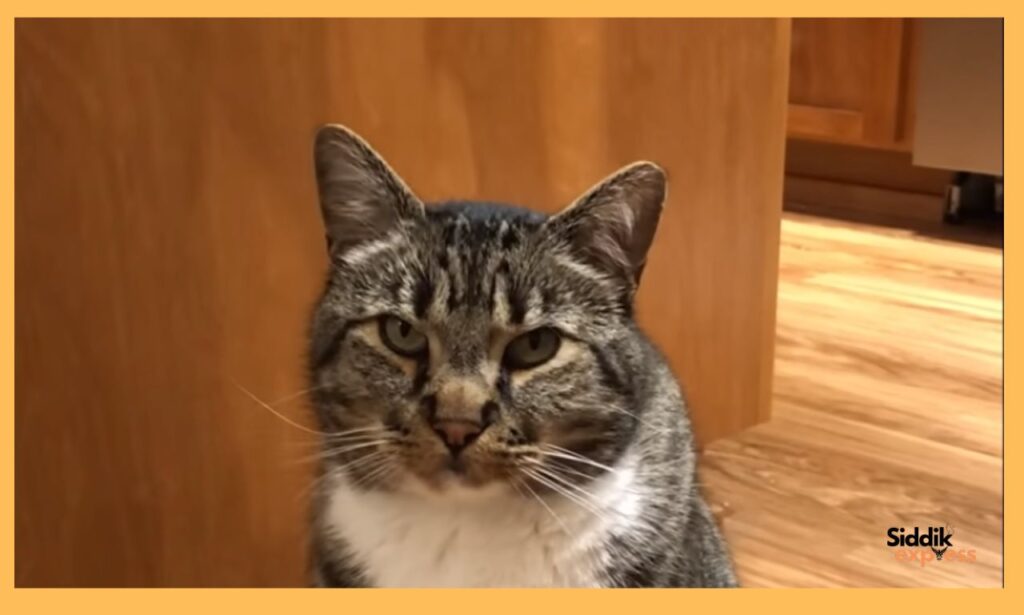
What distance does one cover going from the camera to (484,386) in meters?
0.68

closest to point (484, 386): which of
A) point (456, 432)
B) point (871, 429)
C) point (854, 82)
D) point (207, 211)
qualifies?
point (456, 432)

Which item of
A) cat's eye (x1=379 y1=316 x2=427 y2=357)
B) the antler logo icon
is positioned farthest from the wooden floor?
cat's eye (x1=379 y1=316 x2=427 y2=357)

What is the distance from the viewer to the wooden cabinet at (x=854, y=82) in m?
2.20

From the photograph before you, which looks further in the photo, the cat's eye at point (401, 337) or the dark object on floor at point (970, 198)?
the dark object on floor at point (970, 198)

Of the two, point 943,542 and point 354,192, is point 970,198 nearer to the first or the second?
point 943,542

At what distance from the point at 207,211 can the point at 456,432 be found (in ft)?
0.94

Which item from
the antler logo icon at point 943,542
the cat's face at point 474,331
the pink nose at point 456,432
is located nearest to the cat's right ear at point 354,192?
the cat's face at point 474,331

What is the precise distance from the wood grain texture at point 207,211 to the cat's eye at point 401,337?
0.36 ft

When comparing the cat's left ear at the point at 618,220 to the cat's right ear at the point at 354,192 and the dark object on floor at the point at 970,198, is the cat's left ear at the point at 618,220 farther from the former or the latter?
the dark object on floor at the point at 970,198

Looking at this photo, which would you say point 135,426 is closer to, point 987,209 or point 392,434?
point 392,434

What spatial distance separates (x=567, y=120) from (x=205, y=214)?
0.82ft

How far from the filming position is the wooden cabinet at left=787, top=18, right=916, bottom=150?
7.21 ft

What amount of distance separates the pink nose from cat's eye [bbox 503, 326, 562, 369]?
38 millimetres

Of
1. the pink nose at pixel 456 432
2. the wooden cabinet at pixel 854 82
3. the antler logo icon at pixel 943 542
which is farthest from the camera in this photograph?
the wooden cabinet at pixel 854 82
